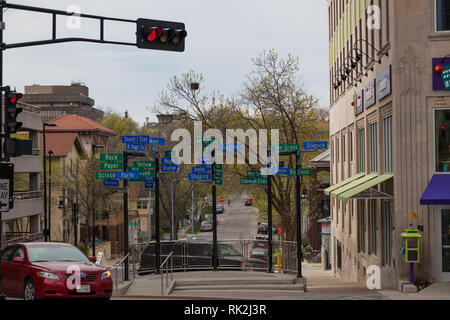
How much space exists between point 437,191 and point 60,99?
400ft

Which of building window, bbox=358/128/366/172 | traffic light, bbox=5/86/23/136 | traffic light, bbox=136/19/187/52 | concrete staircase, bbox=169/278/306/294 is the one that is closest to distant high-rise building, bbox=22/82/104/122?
building window, bbox=358/128/366/172

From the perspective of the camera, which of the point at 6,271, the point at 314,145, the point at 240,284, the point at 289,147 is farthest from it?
the point at 289,147

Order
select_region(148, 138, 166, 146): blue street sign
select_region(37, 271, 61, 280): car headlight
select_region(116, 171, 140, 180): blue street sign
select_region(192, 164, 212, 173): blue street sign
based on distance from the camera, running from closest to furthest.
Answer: select_region(37, 271, 61, 280): car headlight
select_region(116, 171, 140, 180): blue street sign
select_region(148, 138, 166, 146): blue street sign
select_region(192, 164, 212, 173): blue street sign

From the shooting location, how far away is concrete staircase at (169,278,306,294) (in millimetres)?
20484

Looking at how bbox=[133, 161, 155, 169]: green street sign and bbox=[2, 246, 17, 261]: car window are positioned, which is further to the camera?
bbox=[133, 161, 155, 169]: green street sign

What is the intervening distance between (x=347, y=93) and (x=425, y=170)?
1463 cm

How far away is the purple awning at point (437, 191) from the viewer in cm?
1902

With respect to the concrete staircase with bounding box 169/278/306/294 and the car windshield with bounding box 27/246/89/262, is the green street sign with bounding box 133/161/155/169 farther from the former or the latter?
the car windshield with bounding box 27/246/89/262

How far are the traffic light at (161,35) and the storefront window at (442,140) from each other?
914 cm

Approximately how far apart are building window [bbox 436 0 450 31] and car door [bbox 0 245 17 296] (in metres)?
13.5

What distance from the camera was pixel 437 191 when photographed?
1938cm

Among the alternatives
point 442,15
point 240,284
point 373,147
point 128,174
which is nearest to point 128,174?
point 128,174

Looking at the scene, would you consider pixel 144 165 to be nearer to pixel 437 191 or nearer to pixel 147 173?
pixel 147 173

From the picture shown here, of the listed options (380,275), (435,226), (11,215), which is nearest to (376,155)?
(380,275)
